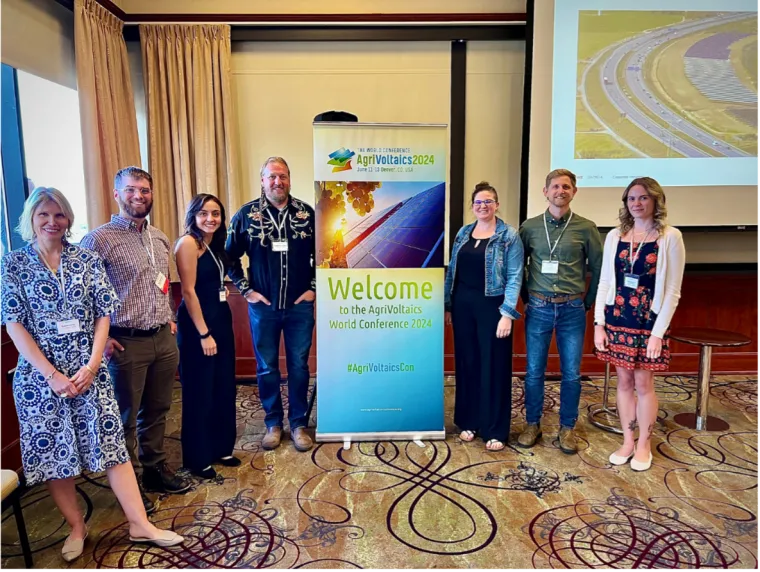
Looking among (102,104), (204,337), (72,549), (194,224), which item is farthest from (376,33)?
(72,549)

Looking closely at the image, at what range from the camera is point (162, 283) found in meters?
2.40

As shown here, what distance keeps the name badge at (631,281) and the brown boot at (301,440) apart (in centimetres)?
199

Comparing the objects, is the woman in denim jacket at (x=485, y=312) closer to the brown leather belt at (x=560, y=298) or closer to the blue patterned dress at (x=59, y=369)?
the brown leather belt at (x=560, y=298)

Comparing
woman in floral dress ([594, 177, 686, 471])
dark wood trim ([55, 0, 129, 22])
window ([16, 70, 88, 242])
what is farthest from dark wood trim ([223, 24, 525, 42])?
woman in floral dress ([594, 177, 686, 471])

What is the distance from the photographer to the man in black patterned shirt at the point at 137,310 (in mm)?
2256

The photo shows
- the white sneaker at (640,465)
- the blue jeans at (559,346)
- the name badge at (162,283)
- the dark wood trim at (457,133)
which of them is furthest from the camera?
the dark wood trim at (457,133)

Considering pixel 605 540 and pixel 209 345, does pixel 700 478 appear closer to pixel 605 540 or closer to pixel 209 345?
pixel 605 540

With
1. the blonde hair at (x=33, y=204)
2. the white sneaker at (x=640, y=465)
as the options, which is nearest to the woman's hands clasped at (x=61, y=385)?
the blonde hair at (x=33, y=204)

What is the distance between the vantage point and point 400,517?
7.70 feet

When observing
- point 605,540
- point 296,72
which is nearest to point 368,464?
point 605,540

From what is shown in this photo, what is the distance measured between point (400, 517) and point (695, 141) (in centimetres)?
362

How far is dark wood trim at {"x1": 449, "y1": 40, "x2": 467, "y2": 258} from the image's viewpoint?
13.5 ft

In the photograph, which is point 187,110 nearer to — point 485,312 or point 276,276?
point 276,276

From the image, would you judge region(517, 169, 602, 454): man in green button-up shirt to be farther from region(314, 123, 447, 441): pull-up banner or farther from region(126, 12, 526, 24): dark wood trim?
region(126, 12, 526, 24): dark wood trim
